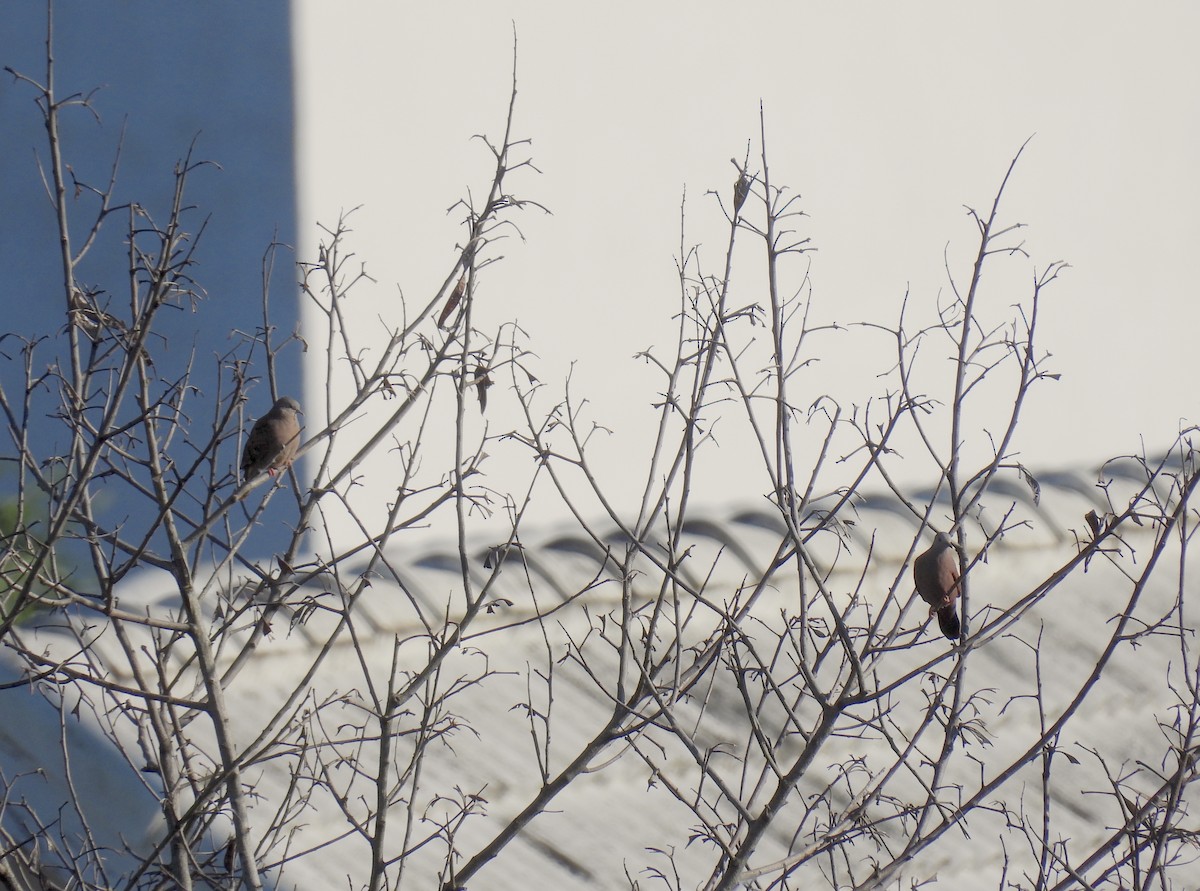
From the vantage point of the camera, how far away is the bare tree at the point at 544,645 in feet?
6.82

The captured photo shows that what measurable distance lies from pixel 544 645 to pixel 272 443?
6.76ft

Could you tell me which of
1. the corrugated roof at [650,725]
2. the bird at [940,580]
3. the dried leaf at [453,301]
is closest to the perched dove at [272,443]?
the dried leaf at [453,301]

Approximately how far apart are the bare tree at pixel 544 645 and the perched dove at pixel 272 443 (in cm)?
3

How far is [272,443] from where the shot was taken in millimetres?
2408

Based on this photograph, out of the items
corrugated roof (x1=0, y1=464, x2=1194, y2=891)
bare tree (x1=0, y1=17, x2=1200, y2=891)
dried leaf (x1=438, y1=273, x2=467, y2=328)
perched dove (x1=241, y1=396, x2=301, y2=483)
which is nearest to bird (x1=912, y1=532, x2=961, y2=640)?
bare tree (x1=0, y1=17, x2=1200, y2=891)

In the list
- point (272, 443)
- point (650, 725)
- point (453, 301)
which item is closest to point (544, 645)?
point (650, 725)

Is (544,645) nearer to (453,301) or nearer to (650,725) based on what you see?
(650,725)

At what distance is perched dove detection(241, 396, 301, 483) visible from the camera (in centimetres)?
240

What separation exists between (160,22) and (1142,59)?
7.92 meters

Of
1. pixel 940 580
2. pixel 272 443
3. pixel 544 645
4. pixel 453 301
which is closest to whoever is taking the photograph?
pixel 940 580

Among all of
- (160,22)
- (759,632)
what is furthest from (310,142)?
(759,632)

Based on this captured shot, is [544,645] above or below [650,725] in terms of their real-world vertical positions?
above

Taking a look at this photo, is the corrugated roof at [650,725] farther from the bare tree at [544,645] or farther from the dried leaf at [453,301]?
the dried leaf at [453,301]

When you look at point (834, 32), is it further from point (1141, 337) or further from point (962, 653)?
point (962, 653)
